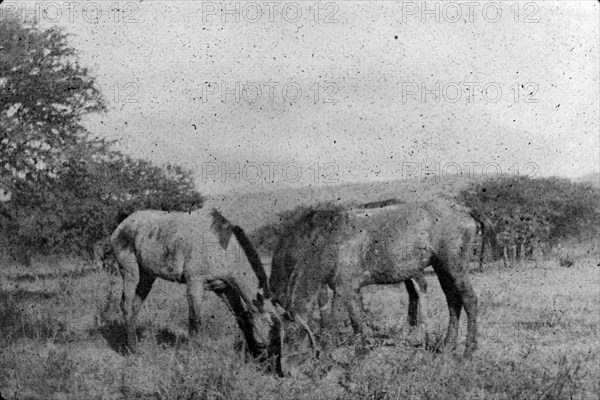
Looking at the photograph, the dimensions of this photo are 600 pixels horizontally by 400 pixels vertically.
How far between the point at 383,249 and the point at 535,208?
7.89 m

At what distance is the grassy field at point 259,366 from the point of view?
6.54m

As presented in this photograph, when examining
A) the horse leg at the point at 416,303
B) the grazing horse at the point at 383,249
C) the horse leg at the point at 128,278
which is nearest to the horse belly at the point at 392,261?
the grazing horse at the point at 383,249

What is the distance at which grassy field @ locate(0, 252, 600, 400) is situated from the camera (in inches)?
258

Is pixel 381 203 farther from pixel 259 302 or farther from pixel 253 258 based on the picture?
pixel 259 302

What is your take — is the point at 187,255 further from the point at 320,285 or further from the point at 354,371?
the point at 354,371

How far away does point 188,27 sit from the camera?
8000mm

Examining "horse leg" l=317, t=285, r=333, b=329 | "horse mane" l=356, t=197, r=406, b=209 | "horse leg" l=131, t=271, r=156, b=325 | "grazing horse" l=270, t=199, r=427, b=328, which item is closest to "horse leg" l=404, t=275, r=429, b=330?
"grazing horse" l=270, t=199, r=427, b=328

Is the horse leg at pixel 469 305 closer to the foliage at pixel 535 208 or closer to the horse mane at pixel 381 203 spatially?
the horse mane at pixel 381 203

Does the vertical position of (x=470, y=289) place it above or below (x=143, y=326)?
above

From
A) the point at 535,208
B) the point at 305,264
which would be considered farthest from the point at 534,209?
the point at 305,264

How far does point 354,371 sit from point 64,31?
8.80 m

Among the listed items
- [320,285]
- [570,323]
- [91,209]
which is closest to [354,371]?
[320,285]

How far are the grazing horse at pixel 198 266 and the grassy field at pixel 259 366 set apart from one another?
14.5 inches

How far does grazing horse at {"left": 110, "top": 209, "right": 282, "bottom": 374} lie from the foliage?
4549 mm
